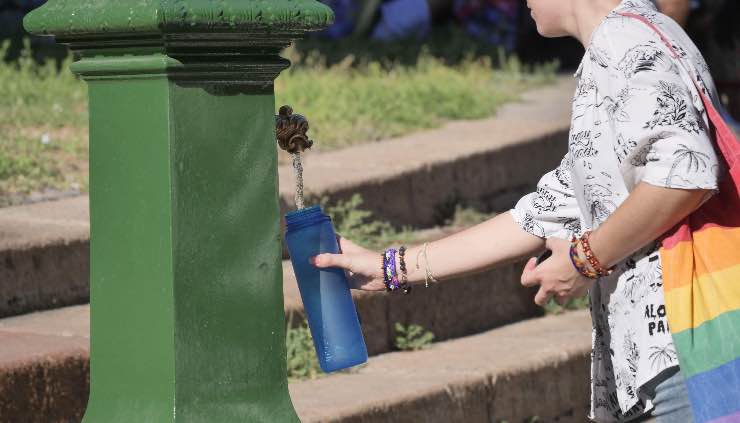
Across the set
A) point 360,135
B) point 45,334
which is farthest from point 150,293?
point 360,135

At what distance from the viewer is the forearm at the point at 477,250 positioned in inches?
119

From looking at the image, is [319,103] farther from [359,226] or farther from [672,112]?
[672,112]

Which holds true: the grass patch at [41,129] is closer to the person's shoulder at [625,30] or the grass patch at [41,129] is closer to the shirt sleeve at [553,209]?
the shirt sleeve at [553,209]

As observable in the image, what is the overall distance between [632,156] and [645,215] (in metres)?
0.12

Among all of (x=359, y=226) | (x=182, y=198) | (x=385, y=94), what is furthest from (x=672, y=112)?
(x=385, y=94)

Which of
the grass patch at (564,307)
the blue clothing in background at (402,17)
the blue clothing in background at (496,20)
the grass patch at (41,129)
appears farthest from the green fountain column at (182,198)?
the blue clothing in background at (496,20)

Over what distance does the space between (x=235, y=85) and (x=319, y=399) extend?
62.8 inches

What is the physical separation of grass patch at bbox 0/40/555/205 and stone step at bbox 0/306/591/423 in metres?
1.19

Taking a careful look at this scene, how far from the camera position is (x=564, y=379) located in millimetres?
4816

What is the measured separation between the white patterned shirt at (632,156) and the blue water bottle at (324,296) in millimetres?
490

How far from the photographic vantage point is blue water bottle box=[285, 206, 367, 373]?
9.50ft

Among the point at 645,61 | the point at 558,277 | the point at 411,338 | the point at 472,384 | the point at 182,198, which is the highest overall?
the point at 645,61

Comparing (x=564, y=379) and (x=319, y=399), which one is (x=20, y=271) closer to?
(x=319, y=399)

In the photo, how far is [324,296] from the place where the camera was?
2932 mm
